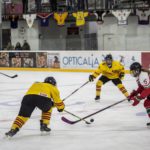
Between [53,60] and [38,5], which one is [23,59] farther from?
[38,5]

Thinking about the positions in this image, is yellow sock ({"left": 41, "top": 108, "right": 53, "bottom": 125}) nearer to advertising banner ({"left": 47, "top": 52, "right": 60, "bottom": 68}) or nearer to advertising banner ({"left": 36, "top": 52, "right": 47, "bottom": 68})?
advertising banner ({"left": 47, "top": 52, "right": 60, "bottom": 68})

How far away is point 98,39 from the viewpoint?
19.2 meters

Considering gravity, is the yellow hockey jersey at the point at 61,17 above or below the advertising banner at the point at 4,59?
above

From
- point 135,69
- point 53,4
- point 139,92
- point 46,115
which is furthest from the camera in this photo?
point 53,4

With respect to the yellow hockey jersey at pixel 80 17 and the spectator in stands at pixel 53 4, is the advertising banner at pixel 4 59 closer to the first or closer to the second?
the yellow hockey jersey at pixel 80 17

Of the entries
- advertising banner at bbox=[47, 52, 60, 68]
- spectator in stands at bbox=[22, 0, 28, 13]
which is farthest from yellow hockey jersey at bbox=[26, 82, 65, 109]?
spectator in stands at bbox=[22, 0, 28, 13]

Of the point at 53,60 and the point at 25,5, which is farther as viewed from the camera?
the point at 25,5

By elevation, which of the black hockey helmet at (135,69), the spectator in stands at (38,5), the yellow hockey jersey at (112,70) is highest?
the spectator in stands at (38,5)

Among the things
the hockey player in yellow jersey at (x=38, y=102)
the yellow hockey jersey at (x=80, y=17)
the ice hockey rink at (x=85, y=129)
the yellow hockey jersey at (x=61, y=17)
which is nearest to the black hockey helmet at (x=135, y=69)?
the ice hockey rink at (x=85, y=129)

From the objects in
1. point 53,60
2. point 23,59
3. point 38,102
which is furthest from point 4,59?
point 38,102

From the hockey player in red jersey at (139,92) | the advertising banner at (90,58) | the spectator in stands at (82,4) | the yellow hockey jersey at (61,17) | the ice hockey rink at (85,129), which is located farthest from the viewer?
the spectator in stands at (82,4)

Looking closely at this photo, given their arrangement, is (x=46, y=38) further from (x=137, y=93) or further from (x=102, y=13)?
(x=137, y=93)

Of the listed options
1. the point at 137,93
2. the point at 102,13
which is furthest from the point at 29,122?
the point at 102,13

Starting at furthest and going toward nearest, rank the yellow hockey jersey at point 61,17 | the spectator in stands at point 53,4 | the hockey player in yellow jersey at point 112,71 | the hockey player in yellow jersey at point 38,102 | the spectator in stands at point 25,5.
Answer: the spectator in stands at point 25,5, the spectator in stands at point 53,4, the yellow hockey jersey at point 61,17, the hockey player in yellow jersey at point 112,71, the hockey player in yellow jersey at point 38,102
